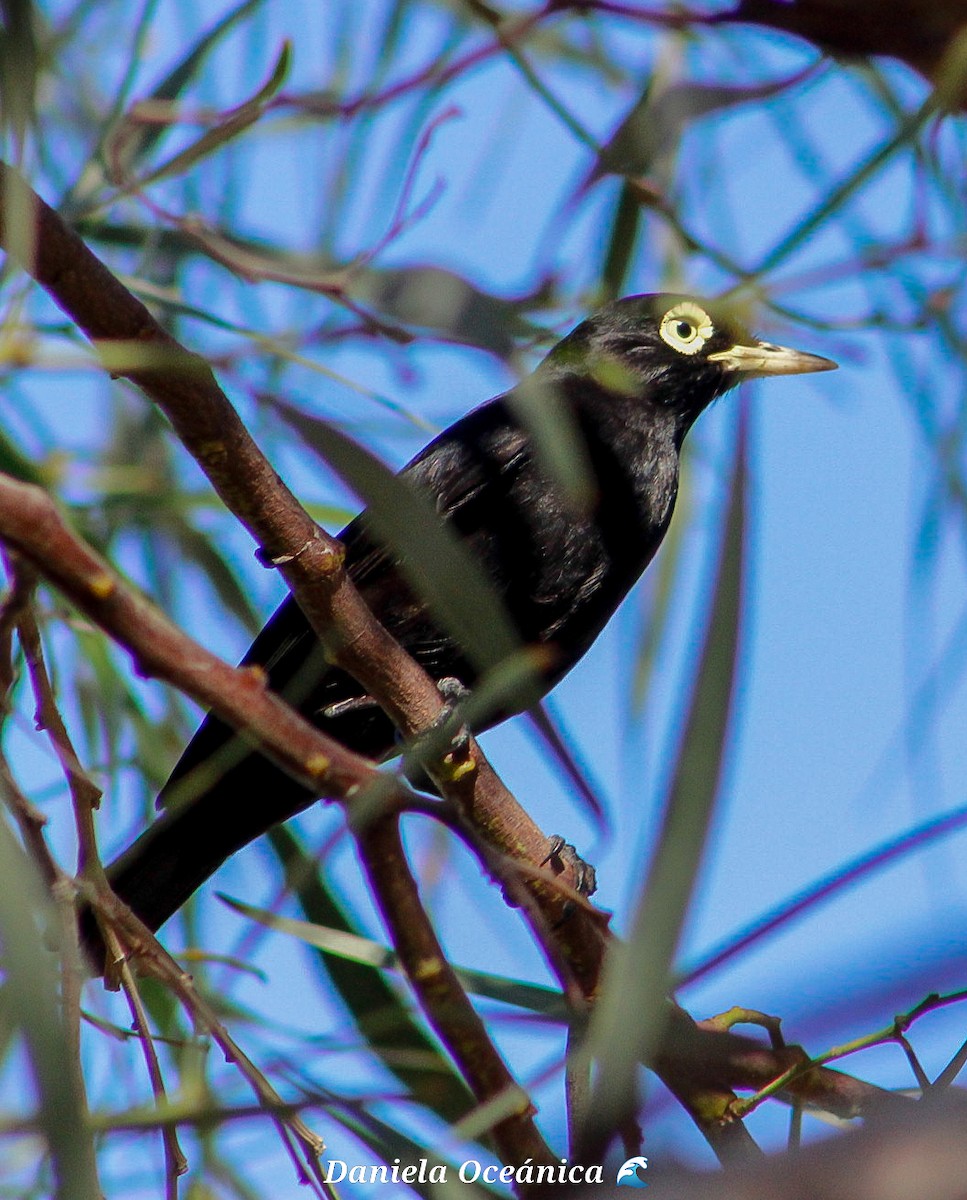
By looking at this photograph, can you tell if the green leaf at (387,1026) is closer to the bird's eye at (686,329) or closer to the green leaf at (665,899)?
the green leaf at (665,899)

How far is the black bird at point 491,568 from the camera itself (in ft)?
10.1

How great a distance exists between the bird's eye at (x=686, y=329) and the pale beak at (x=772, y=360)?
0.07m

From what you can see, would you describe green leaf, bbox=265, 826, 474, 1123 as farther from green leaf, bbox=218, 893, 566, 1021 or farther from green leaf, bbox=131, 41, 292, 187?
green leaf, bbox=131, 41, 292, 187

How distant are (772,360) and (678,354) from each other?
0.25 meters

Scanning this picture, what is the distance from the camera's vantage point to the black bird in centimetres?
307

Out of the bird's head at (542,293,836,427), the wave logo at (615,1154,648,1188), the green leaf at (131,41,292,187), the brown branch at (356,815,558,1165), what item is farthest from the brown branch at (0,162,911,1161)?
the bird's head at (542,293,836,427)

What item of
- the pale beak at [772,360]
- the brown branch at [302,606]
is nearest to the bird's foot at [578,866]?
the brown branch at [302,606]

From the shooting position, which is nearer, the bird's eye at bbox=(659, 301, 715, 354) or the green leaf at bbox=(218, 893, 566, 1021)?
the green leaf at bbox=(218, 893, 566, 1021)

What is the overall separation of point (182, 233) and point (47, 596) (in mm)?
690

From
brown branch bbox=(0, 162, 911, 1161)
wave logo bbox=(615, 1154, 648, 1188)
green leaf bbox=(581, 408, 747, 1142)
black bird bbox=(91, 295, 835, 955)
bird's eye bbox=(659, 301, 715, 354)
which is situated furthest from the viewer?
bird's eye bbox=(659, 301, 715, 354)

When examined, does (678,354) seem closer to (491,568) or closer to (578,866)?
(491,568)

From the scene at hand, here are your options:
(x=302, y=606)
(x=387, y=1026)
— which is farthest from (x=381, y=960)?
(x=302, y=606)

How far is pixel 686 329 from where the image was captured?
410cm

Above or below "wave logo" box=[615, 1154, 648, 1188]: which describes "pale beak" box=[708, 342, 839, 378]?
above
